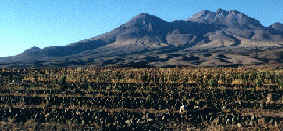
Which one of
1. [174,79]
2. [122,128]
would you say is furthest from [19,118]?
[174,79]

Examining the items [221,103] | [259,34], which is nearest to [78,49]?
[259,34]

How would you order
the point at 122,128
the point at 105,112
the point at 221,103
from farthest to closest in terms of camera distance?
1. the point at 221,103
2. the point at 105,112
3. the point at 122,128

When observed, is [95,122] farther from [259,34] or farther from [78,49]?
[259,34]

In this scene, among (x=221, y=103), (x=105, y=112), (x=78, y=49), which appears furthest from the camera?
(x=78, y=49)

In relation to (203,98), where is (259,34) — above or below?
above

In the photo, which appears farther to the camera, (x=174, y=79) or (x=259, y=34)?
(x=259, y=34)

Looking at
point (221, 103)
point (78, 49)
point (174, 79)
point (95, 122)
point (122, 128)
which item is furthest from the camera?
point (78, 49)

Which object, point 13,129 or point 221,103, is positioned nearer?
point 13,129

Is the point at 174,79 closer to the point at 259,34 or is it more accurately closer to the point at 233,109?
the point at 233,109

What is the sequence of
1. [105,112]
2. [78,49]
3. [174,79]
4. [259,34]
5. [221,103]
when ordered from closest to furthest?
[105,112], [221,103], [174,79], [78,49], [259,34]
